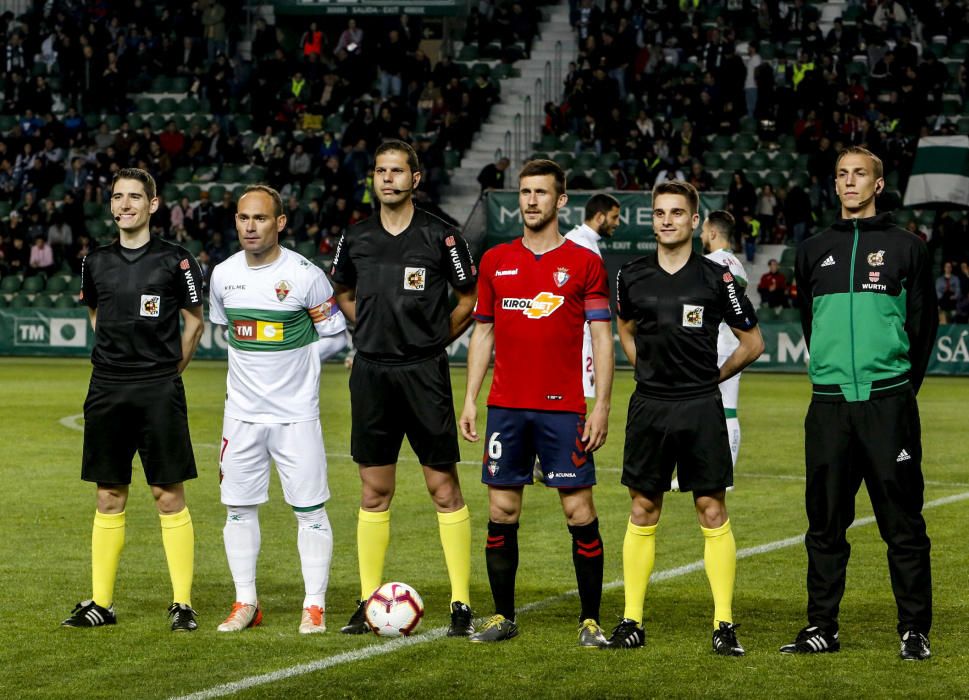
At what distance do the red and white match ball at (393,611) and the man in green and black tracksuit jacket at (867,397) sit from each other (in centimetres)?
179

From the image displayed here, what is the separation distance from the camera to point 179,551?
7777 millimetres

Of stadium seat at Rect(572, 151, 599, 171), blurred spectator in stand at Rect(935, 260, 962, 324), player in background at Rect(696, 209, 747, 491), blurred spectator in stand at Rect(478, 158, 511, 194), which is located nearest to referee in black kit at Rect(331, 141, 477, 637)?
player in background at Rect(696, 209, 747, 491)

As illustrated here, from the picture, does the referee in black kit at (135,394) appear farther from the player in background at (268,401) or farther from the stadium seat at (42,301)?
the stadium seat at (42,301)

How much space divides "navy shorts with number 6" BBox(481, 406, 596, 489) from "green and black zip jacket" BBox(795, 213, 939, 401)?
115 cm

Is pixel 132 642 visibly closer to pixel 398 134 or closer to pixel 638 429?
pixel 638 429

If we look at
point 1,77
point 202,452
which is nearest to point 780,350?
point 202,452

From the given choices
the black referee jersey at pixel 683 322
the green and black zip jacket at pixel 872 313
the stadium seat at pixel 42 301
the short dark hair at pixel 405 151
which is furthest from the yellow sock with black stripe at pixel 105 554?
the stadium seat at pixel 42 301

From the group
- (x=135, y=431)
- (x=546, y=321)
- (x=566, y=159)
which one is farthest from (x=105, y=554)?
(x=566, y=159)

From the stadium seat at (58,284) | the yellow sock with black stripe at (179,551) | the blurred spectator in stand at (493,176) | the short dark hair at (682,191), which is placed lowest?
the yellow sock with black stripe at (179,551)

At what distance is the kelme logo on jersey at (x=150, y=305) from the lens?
7707 mm

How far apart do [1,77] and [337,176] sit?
36.2ft

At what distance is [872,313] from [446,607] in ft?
9.13

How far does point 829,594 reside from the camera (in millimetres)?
7109

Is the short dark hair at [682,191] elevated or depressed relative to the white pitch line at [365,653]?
elevated
